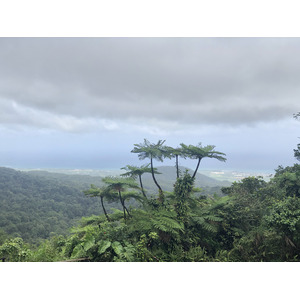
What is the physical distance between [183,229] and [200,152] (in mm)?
1757

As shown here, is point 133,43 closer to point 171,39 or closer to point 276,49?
point 171,39

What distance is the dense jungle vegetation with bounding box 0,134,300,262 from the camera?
2.98 m

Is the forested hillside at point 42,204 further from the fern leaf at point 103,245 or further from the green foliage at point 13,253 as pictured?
the fern leaf at point 103,245

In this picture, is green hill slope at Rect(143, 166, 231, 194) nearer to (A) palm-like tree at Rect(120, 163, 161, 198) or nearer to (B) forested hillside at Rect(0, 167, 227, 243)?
(A) palm-like tree at Rect(120, 163, 161, 198)

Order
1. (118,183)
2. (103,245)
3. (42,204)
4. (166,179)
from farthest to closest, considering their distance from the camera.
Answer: (42,204) → (166,179) → (118,183) → (103,245)

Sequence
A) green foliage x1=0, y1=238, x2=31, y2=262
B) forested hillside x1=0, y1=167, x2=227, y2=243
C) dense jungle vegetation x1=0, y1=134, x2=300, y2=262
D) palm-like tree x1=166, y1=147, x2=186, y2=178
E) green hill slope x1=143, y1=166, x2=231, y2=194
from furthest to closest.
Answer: forested hillside x1=0, y1=167, x2=227, y2=243, green hill slope x1=143, y1=166, x2=231, y2=194, palm-like tree x1=166, y1=147, x2=186, y2=178, green foliage x1=0, y1=238, x2=31, y2=262, dense jungle vegetation x1=0, y1=134, x2=300, y2=262

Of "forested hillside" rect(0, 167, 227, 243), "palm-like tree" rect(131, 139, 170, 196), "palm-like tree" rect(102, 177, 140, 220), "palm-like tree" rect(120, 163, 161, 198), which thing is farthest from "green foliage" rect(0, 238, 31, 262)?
"forested hillside" rect(0, 167, 227, 243)

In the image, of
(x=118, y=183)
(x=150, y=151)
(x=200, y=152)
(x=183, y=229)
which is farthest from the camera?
(x=150, y=151)

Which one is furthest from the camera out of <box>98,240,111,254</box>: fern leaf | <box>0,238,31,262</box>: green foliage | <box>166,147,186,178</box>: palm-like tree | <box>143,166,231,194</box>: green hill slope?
<box>143,166,231,194</box>: green hill slope

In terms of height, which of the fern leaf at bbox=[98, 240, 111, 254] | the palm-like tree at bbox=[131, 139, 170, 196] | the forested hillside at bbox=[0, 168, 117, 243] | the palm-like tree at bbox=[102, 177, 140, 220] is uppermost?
the palm-like tree at bbox=[131, 139, 170, 196]

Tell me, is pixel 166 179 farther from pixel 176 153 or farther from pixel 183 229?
pixel 183 229

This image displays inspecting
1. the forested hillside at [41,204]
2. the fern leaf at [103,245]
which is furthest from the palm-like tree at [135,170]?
the forested hillside at [41,204]

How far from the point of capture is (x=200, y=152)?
174 inches

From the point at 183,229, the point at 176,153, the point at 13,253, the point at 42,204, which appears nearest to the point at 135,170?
the point at 176,153
